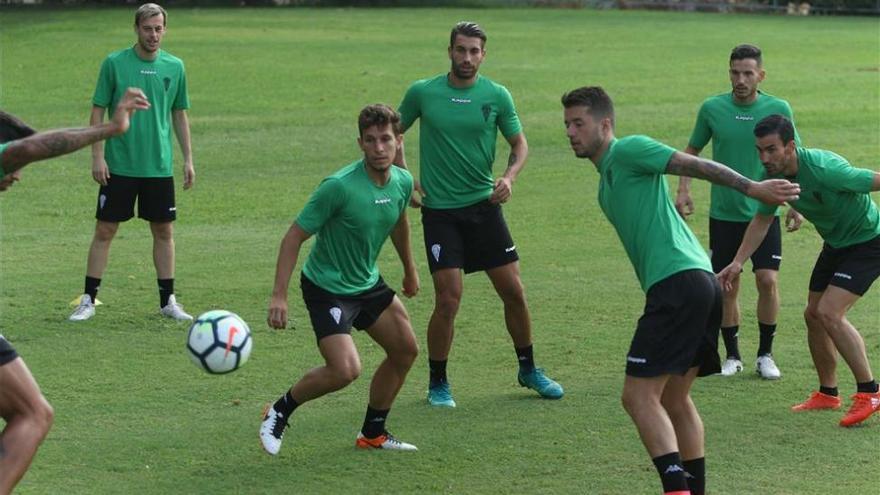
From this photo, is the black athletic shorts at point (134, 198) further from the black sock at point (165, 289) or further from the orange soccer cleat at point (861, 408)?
the orange soccer cleat at point (861, 408)

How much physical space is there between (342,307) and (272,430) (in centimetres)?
90

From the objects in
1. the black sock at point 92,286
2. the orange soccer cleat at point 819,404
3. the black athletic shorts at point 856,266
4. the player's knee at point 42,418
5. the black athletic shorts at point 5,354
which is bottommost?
the black sock at point 92,286

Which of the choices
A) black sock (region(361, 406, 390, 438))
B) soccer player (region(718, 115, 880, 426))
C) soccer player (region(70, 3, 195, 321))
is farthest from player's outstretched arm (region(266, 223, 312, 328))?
soccer player (region(70, 3, 195, 321))

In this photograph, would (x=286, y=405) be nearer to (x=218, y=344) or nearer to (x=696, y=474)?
(x=218, y=344)

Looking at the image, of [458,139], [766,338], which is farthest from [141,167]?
[766,338]

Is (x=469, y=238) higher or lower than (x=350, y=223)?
lower

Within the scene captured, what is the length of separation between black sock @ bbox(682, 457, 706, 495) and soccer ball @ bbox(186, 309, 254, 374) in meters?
2.75

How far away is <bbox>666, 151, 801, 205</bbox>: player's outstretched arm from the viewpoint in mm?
8094

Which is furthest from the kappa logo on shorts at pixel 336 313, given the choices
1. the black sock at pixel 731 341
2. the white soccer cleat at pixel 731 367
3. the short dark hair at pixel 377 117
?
the black sock at pixel 731 341

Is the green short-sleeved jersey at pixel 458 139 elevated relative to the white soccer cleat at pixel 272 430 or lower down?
elevated

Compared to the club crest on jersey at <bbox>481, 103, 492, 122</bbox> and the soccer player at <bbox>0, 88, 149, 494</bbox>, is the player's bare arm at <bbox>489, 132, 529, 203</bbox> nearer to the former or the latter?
the club crest on jersey at <bbox>481, 103, 492, 122</bbox>

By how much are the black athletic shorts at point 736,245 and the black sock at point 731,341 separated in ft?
1.67

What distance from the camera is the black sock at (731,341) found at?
38.1ft

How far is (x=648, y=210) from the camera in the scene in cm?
820
